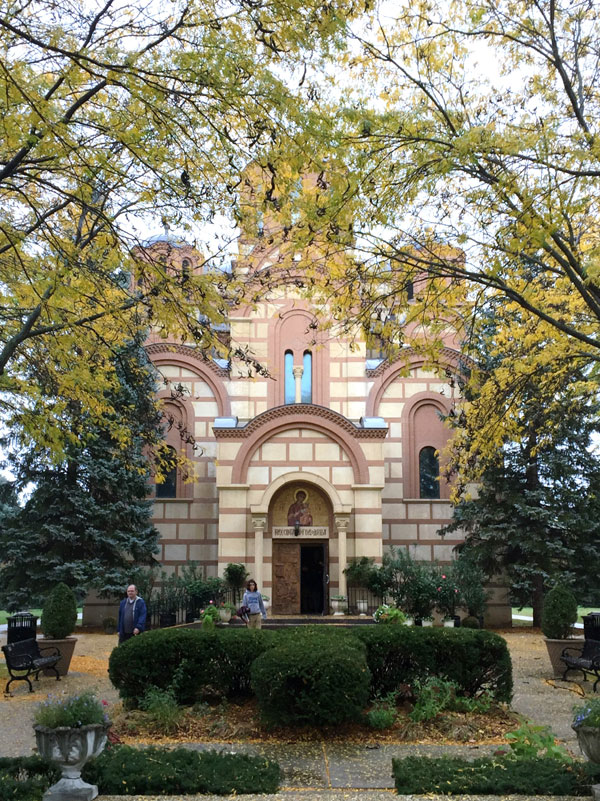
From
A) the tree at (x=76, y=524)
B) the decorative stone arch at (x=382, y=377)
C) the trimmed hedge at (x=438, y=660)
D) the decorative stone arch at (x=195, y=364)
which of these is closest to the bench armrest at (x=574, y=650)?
the trimmed hedge at (x=438, y=660)

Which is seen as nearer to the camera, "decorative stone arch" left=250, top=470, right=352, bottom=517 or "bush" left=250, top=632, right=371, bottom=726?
"bush" left=250, top=632, right=371, bottom=726

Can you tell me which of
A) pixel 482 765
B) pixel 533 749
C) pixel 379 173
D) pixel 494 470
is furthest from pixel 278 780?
pixel 494 470

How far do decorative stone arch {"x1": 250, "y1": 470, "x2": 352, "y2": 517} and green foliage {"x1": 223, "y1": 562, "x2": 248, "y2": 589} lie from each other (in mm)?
1629

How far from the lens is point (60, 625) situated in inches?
604

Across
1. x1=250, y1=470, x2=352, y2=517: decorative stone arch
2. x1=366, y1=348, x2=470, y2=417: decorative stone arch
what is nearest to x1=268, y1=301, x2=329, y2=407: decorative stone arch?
x1=366, y1=348, x2=470, y2=417: decorative stone arch

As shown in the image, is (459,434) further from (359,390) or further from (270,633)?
(359,390)

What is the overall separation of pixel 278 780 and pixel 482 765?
1.96 metres

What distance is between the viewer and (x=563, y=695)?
13.1 metres

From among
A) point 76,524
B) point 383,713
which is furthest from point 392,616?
point 76,524

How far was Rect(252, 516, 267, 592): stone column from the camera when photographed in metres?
22.9

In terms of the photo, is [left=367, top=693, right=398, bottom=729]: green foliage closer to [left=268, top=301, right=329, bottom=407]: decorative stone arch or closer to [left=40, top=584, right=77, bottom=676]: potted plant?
[left=40, top=584, right=77, bottom=676]: potted plant

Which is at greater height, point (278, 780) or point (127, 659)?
point (127, 659)

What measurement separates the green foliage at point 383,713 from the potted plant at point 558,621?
519 cm

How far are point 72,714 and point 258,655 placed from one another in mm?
4617
